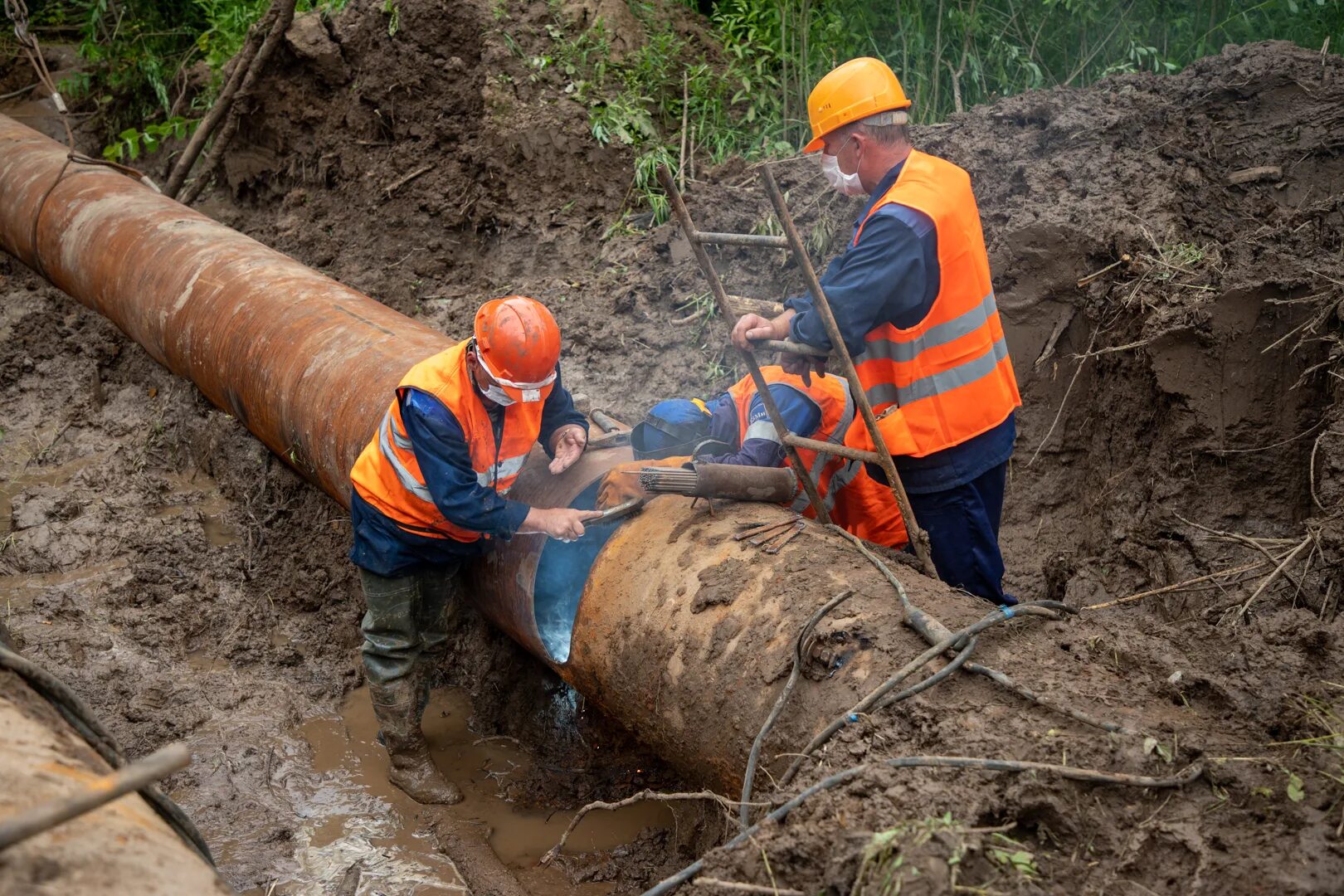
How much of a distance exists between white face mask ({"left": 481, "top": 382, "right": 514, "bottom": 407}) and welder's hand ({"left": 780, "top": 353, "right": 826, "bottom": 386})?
2.91 ft

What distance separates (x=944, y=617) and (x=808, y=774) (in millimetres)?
544

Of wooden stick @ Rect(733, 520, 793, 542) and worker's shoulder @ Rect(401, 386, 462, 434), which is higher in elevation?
worker's shoulder @ Rect(401, 386, 462, 434)

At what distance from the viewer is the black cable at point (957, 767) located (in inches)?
82.6

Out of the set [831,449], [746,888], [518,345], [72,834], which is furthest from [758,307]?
[72,834]

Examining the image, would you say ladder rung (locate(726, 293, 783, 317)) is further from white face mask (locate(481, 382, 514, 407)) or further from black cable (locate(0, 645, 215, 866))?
black cable (locate(0, 645, 215, 866))

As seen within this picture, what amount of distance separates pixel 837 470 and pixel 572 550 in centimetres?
93

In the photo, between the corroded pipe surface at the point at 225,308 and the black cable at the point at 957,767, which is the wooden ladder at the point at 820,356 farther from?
the corroded pipe surface at the point at 225,308

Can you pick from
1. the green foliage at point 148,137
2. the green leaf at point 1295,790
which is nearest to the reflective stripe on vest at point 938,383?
the green leaf at point 1295,790

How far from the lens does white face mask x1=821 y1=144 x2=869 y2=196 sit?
352cm

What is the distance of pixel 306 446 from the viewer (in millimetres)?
4367

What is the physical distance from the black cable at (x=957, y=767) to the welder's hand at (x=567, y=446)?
1.60 meters

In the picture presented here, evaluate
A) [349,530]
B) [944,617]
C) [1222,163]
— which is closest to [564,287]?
[349,530]

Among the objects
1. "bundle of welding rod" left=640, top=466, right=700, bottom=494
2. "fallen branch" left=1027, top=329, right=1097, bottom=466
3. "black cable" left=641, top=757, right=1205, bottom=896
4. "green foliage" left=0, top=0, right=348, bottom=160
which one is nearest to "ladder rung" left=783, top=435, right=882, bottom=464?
"bundle of welding rod" left=640, top=466, right=700, bottom=494

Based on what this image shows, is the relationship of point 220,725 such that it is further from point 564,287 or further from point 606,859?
point 564,287
